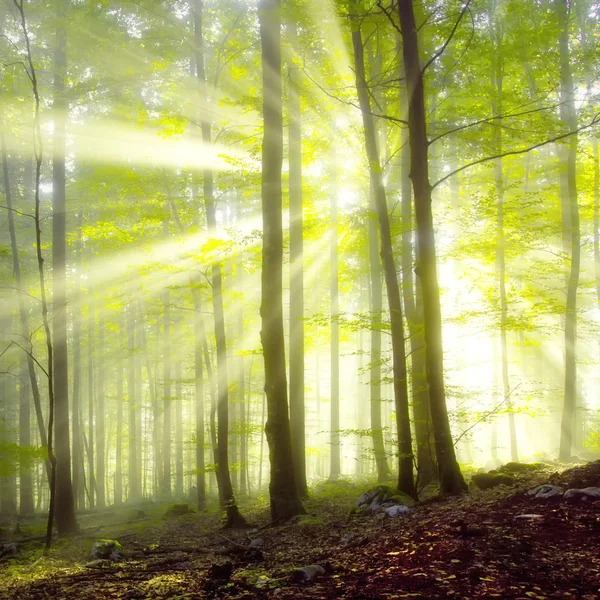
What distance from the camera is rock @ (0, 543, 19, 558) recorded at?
309 inches

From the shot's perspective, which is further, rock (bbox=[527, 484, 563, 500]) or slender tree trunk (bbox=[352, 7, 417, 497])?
slender tree trunk (bbox=[352, 7, 417, 497])

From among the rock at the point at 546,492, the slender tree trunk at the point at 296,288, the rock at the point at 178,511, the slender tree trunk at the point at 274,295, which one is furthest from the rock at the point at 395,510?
the rock at the point at 178,511

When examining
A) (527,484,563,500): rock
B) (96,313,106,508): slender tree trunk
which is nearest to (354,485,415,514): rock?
(527,484,563,500): rock

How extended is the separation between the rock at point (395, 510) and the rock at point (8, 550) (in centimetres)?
599

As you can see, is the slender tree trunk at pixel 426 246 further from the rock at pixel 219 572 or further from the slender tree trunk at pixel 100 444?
the slender tree trunk at pixel 100 444

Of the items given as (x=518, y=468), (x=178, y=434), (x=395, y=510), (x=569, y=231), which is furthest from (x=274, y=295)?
(x=178, y=434)

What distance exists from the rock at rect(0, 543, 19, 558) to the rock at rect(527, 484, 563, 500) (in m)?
7.76

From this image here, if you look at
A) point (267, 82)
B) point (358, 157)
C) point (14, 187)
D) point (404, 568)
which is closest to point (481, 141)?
point (358, 157)

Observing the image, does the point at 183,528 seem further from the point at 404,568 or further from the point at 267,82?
the point at 267,82

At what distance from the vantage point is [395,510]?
6.54 metres

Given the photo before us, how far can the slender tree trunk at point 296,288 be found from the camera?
36.8 ft

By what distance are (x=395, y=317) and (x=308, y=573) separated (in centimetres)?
519

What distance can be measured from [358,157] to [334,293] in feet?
18.1

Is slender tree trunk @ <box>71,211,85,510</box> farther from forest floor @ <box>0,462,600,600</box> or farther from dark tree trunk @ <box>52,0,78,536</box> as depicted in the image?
forest floor @ <box>0,462,600,600</box>
